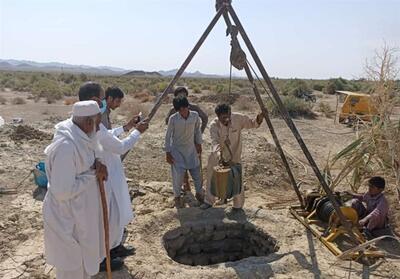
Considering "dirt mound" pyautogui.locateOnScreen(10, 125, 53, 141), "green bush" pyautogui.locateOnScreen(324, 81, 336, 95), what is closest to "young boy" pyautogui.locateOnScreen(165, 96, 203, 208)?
"dirt mound" pyautogui.locateOnScreen(10, 125, 53, 141)

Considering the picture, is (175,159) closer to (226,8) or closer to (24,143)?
(226,8)

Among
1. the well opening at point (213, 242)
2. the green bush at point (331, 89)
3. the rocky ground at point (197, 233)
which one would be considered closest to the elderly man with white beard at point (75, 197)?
the rocky ground at point (197, 233)

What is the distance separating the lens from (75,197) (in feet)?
9.96

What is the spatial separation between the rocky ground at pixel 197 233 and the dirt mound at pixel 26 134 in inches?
45.9

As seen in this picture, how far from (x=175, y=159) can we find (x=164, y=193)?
98 centimetres

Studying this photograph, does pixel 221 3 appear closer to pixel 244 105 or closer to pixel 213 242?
pixel 213 242

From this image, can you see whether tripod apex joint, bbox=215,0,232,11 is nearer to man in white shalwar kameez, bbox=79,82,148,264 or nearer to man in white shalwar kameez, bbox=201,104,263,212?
man in white shalwar kameez, bbox=201,104,263,212

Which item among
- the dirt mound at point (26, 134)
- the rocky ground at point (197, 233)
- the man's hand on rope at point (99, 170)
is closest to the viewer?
the man's hand on rope at point (99, 170)

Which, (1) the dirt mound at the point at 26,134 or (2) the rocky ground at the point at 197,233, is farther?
(1) the dirt mound at the point at 26,134

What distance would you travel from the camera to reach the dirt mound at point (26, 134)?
9633 millimetres

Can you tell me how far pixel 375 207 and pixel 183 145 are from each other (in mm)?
2438

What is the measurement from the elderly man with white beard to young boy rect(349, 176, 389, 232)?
3.12 meters

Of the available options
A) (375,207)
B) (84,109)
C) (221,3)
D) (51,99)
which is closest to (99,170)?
(84,109)

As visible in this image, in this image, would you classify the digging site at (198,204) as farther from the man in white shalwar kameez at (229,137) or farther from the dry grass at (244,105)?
the dry grass at (244,105)
